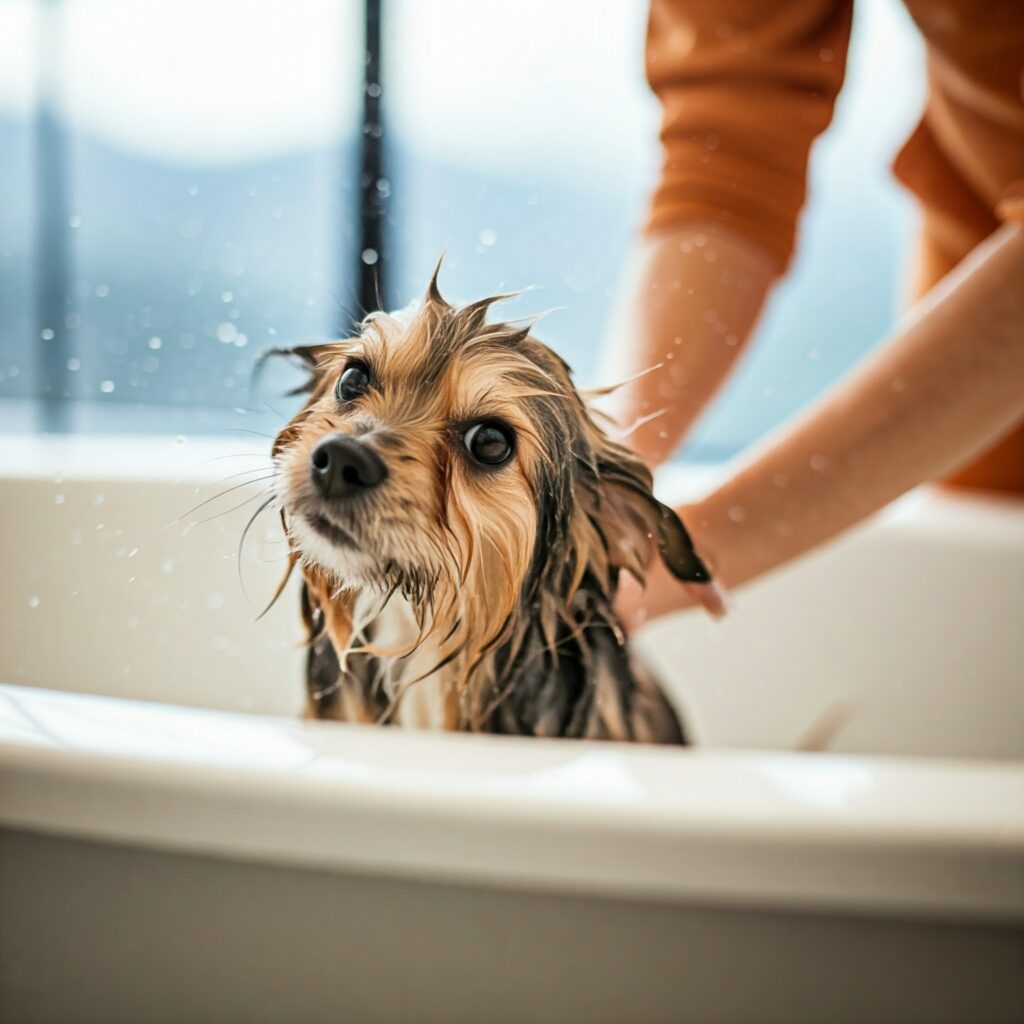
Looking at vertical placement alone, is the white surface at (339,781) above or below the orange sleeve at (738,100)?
below

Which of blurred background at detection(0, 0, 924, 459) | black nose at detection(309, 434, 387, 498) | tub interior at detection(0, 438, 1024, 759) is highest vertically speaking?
blurred background at detection(0, 0, 924, 459)

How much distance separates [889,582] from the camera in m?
1.26

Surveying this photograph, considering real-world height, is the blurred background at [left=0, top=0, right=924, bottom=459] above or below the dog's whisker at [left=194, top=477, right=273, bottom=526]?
above

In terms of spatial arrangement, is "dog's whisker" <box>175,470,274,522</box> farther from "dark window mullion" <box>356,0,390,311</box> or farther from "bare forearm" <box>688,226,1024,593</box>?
"bare forearm" <box>688,226,1024,593</box>

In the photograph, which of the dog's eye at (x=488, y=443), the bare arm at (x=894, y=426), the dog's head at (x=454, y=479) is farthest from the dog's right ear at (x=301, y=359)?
the bare arm at (x=894, y=426)

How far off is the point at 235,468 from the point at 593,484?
0.70ft

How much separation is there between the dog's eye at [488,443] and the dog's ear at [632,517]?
67 millimetres

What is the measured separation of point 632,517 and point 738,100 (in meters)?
0.33

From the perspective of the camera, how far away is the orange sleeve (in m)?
0.63

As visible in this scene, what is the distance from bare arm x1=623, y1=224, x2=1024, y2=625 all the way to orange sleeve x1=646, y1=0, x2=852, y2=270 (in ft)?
0.47

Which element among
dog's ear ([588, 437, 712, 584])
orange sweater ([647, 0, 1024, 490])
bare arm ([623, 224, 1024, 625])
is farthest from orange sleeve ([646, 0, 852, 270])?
dog's ear ([588, 437, 712, 584])

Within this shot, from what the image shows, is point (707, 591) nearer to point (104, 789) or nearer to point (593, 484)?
point (593, 484)

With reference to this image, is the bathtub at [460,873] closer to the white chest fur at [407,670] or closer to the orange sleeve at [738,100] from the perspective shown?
the white chest fur at [407,670]

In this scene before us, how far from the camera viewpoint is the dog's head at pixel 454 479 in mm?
424
